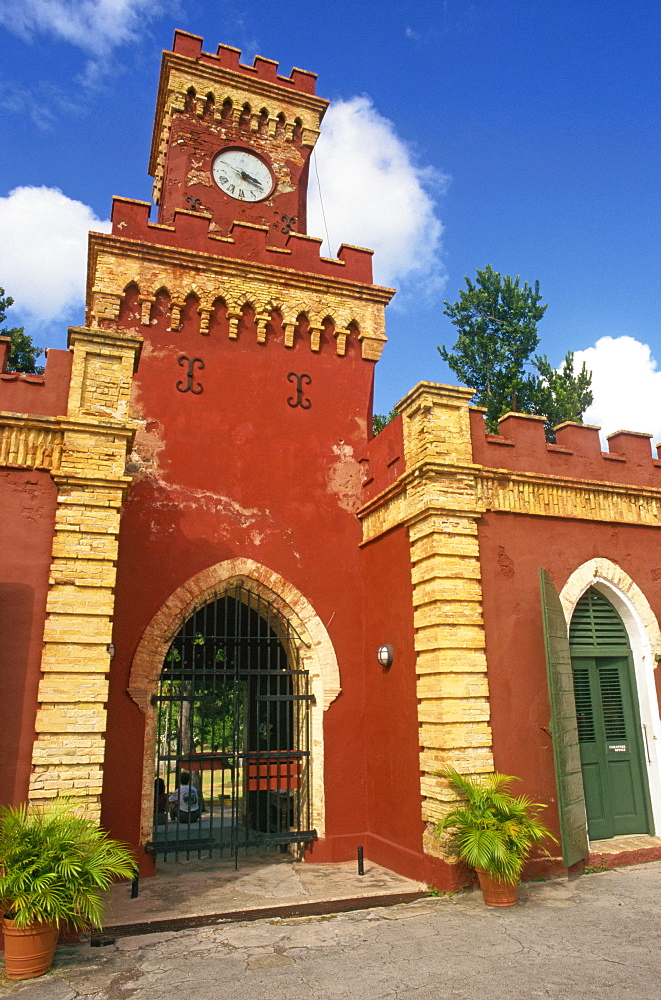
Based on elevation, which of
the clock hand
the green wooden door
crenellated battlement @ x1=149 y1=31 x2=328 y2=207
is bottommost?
the green wooden door

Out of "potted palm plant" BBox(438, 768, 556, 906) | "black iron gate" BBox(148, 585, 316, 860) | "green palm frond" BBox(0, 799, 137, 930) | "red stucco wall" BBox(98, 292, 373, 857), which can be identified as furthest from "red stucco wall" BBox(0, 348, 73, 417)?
"potted palm plant" BBox(438, 768, 556, 906)

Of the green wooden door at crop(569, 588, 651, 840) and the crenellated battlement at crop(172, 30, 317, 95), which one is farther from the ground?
the crenellated battlement at crop(172, 30, 317, 95)

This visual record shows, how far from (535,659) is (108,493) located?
5119mm

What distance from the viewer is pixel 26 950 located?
514 cm

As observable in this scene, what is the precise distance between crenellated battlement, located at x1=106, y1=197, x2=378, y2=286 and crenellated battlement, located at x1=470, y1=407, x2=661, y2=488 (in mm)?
3747

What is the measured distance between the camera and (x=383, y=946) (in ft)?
18.3

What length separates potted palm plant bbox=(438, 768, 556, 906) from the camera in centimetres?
639

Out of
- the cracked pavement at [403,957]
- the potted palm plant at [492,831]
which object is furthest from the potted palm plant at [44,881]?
the potted palm plant at [492,831]

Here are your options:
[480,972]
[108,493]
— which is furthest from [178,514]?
[480,972]

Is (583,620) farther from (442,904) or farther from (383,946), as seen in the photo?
(383,946)

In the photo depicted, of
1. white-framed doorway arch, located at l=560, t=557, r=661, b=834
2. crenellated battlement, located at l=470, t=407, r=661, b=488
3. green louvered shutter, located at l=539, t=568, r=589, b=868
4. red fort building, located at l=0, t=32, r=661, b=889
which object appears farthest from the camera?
crenellated battlement, located at l=470, t=407, r=661, b=488

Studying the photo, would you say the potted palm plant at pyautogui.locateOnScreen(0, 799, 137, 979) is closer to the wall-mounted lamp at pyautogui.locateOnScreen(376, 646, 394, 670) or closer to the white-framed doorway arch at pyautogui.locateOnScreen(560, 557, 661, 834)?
the wall-mounted lamp at pyautogui.locateOnScreen(376, 646, 394, 670)

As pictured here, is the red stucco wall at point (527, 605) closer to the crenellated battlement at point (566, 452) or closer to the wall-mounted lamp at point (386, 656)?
the crenellated battlement at point (566, 452)

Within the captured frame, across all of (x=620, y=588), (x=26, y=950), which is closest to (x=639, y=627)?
(x=620, y=588)
